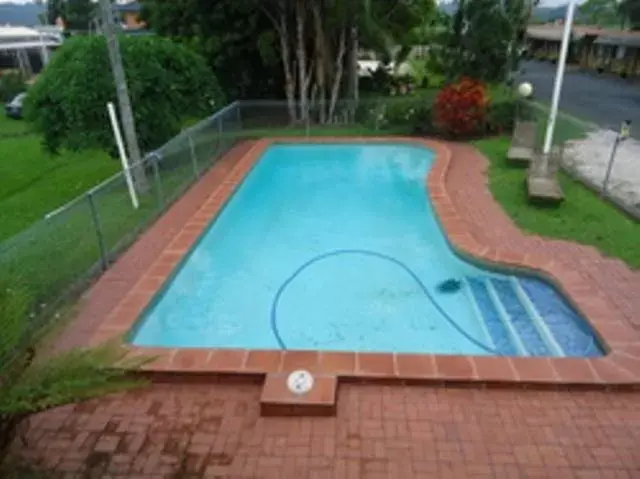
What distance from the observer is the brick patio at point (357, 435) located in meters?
3.60

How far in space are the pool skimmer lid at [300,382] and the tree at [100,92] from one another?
777 centimetres

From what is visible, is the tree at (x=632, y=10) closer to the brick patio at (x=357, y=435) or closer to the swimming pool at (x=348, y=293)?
the swimming pool at (x=348, y=293)

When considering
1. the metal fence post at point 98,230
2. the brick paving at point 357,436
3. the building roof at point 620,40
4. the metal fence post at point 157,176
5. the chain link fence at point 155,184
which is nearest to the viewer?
the brick paving at point 357,436

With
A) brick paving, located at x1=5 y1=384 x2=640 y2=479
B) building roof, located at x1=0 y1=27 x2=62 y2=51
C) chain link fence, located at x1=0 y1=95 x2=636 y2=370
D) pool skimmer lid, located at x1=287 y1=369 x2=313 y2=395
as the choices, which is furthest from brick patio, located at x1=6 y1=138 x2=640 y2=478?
building roof, located at x1=0 y1=27 x2=62 y2=51

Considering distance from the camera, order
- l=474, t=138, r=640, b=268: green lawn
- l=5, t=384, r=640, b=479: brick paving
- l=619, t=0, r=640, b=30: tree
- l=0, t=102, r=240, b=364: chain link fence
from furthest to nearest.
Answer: l=619, t=0, r=640, b=30: tree < l=474, t=138, r=640, b=268: green lawn < l=0, t=102, r=240, b=364: chain link fence < l=5, t=384, r=640, b=479: brick paving

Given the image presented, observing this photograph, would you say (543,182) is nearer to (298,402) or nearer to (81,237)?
(298,402)

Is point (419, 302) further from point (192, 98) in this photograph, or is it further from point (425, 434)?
point (192, 98)

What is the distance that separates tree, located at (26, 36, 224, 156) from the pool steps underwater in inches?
293

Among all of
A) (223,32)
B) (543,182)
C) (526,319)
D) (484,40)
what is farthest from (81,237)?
(484,40)

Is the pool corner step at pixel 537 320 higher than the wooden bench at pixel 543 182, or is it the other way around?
the wooden bench at pixel 543 182

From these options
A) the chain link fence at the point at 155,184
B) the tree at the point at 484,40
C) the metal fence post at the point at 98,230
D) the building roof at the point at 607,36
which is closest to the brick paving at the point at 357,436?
the chain link fence at the point at 155,184

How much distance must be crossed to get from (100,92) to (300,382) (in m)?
8.03

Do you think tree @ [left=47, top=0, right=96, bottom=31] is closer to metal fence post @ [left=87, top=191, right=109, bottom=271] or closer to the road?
the road

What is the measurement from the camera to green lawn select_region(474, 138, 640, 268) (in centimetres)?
693
